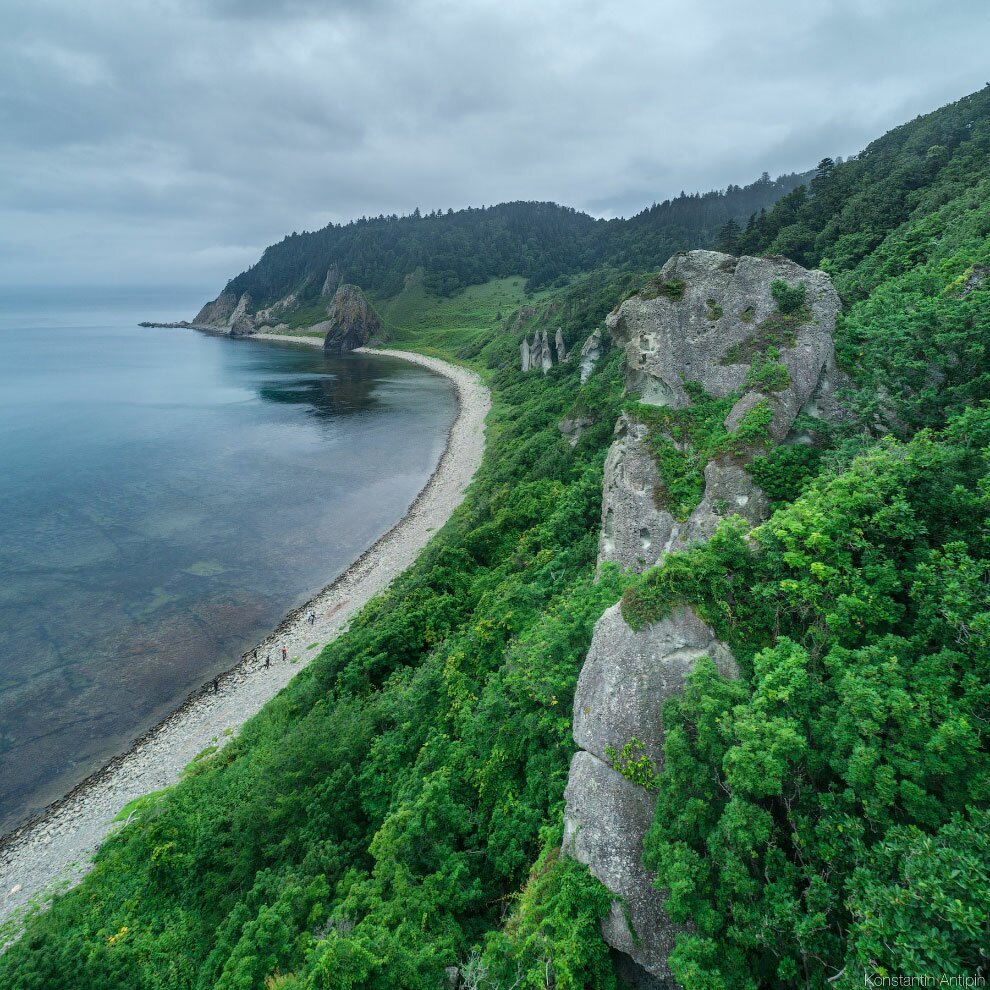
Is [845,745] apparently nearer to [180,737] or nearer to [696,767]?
[696,767]

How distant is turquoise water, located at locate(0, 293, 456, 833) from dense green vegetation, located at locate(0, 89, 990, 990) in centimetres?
1009

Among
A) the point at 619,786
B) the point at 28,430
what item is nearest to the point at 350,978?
the point at 619,786

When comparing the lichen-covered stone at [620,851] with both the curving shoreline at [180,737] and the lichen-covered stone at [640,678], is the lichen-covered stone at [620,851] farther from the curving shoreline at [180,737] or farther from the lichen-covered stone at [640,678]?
the curving shoreline at [180,737]

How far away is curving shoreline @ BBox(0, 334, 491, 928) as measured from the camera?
2106 cm

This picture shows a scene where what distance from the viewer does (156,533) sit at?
48.8 m

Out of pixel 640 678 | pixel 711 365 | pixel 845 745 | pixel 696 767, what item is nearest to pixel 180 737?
pixel 640 678

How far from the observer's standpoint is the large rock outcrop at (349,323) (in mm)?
177875

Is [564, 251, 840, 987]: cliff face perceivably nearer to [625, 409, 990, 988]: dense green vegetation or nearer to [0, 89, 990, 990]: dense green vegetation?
[0, 89, 990, 990]: dense green vegetation

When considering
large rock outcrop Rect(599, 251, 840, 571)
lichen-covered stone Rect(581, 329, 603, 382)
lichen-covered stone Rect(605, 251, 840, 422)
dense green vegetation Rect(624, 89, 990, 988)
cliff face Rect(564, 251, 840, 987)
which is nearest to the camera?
dense green vegetation Rect(624, 89, 990, 988)

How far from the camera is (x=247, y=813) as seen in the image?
1666cm

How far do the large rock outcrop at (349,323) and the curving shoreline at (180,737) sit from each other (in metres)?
149

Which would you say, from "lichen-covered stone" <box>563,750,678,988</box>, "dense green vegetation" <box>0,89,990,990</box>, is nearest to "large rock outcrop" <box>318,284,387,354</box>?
"dense green vegetation" <box>0,89,990,990</box>

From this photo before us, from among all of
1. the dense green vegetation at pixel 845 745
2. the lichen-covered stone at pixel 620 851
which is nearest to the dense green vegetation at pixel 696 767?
the dense green vegetation at pixel 845 745

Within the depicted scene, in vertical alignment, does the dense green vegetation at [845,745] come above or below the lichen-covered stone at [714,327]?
below
